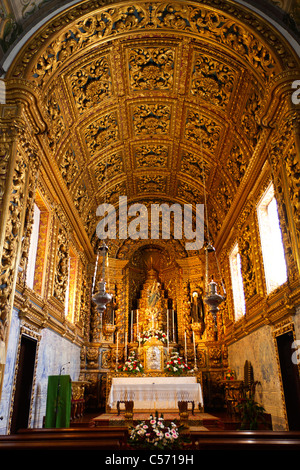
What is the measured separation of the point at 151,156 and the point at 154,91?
11.9ft

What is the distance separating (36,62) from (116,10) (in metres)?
2.53

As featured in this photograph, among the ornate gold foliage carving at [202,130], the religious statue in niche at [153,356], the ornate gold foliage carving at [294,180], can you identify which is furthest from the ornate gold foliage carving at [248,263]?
the religious statue in niche at [153,356]

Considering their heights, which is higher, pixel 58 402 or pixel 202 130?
pixel 202 130

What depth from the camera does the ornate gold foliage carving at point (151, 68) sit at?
10547mm

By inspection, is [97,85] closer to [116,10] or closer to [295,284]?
[116,10]

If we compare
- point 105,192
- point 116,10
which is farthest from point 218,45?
point 105,192

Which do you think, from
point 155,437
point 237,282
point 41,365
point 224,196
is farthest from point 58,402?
point 224,196

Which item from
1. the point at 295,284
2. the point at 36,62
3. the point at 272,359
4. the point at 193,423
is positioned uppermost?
the point at 36,62

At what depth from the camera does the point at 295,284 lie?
25.8 feet

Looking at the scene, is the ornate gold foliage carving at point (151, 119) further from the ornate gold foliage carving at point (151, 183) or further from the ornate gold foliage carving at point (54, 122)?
the ornate gold foliage carving at point (151, 183)

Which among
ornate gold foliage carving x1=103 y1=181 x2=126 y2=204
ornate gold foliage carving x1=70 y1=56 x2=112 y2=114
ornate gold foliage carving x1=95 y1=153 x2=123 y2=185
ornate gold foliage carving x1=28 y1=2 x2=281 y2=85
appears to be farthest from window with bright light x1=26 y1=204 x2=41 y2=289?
ornate gold foliage carving x1=103 y1=181 x2=126 y2=204

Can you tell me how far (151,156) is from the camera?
50.3 feet

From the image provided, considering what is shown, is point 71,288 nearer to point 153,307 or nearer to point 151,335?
point 151,335

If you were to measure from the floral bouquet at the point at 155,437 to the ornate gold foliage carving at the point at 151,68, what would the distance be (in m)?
9.60
